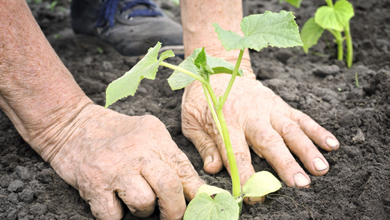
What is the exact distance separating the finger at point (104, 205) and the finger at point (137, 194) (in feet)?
0.13

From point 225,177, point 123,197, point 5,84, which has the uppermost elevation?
point 5,84

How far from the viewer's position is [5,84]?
149 cm

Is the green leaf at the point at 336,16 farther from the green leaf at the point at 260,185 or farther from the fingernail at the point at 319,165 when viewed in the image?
the green leaf at the point at 260,185

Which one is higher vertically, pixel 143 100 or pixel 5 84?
pixel 5 84

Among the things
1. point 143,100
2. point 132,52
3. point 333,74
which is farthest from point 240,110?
point 132,52

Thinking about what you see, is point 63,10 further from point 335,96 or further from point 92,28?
point 335,96

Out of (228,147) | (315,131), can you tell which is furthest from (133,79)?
(315,131)

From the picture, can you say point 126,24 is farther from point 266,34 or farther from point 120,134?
point 266,34

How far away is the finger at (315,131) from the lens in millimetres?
1601

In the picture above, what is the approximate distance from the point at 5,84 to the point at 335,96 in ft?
5.02

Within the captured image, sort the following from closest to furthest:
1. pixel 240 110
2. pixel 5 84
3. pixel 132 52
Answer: pixel 5 84 → pixel 240 110 → pixel 132 52

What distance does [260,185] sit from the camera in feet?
4.27

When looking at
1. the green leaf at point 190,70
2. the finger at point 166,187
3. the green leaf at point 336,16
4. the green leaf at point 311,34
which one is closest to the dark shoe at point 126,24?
the green leaf at point 311,34

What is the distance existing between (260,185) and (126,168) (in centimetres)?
46
